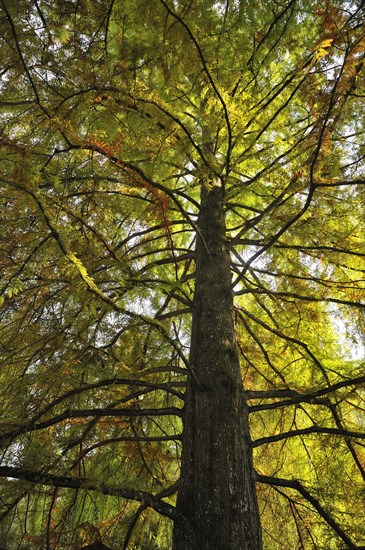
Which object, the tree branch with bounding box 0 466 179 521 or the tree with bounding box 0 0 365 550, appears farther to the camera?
the tree with bounding box 0 0 365 550

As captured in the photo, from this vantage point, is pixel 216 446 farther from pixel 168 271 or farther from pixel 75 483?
pixel 168 271

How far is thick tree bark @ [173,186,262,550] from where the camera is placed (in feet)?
6.16

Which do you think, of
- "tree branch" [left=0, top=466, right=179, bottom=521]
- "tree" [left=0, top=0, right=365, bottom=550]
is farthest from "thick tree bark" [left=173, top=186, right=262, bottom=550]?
"tree branch" [left=0, top=466, right=179, bottom=521]

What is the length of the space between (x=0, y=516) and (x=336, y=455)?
256cm

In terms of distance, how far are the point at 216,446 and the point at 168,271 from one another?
8.07 feet

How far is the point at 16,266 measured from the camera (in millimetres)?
2438

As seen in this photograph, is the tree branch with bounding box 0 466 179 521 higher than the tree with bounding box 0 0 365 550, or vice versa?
the tree with bounding box 0 0 365 550

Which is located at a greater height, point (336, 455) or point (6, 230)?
point (6, 230)

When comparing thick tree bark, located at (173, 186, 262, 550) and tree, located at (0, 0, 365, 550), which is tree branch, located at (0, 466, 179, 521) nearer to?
tree, located at (0, 0, 365, 550)

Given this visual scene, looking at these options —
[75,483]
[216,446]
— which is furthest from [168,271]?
[75,483]

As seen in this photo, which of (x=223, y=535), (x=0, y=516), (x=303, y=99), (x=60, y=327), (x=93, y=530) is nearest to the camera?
(x=223, y=535)

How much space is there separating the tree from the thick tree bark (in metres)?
0.01

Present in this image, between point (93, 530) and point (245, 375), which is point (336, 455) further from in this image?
point (93, 530)

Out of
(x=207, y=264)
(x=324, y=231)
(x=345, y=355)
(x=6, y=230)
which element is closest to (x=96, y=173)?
(x=6, y=230)
